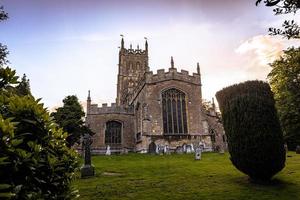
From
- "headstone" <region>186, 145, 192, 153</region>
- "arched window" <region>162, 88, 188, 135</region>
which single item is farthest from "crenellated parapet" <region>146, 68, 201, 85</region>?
"headstone" <region>186, 145, 192, 153</region>

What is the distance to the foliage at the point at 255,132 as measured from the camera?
9797mm

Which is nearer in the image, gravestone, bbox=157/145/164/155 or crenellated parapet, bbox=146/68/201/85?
gravestone, bbox=157/145/164/155

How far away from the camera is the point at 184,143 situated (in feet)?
95.1

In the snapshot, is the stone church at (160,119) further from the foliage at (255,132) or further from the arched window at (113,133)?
the foliage at (255,132)

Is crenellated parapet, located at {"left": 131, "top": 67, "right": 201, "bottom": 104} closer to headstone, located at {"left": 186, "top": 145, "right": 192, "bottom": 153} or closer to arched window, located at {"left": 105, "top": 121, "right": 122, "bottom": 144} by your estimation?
arched window, located at {"left": 105, "top": 121, "right": 122, "bottom": 144}

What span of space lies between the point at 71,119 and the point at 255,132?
1739 centimetres

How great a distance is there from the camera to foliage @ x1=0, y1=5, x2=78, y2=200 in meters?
2.39

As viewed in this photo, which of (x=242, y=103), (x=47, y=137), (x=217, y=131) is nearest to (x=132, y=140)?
(x=217, y=131)

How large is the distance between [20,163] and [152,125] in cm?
2675

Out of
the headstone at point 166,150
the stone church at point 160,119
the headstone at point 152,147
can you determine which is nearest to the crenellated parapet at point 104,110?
the stone church at point 160,119

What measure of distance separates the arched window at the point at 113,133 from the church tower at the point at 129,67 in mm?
16675

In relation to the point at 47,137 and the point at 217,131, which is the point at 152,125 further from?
the point at 47,137

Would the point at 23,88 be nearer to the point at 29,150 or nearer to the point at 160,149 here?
the point at 160,149

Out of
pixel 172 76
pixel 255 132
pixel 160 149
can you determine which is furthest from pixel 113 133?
pixel 255 132
